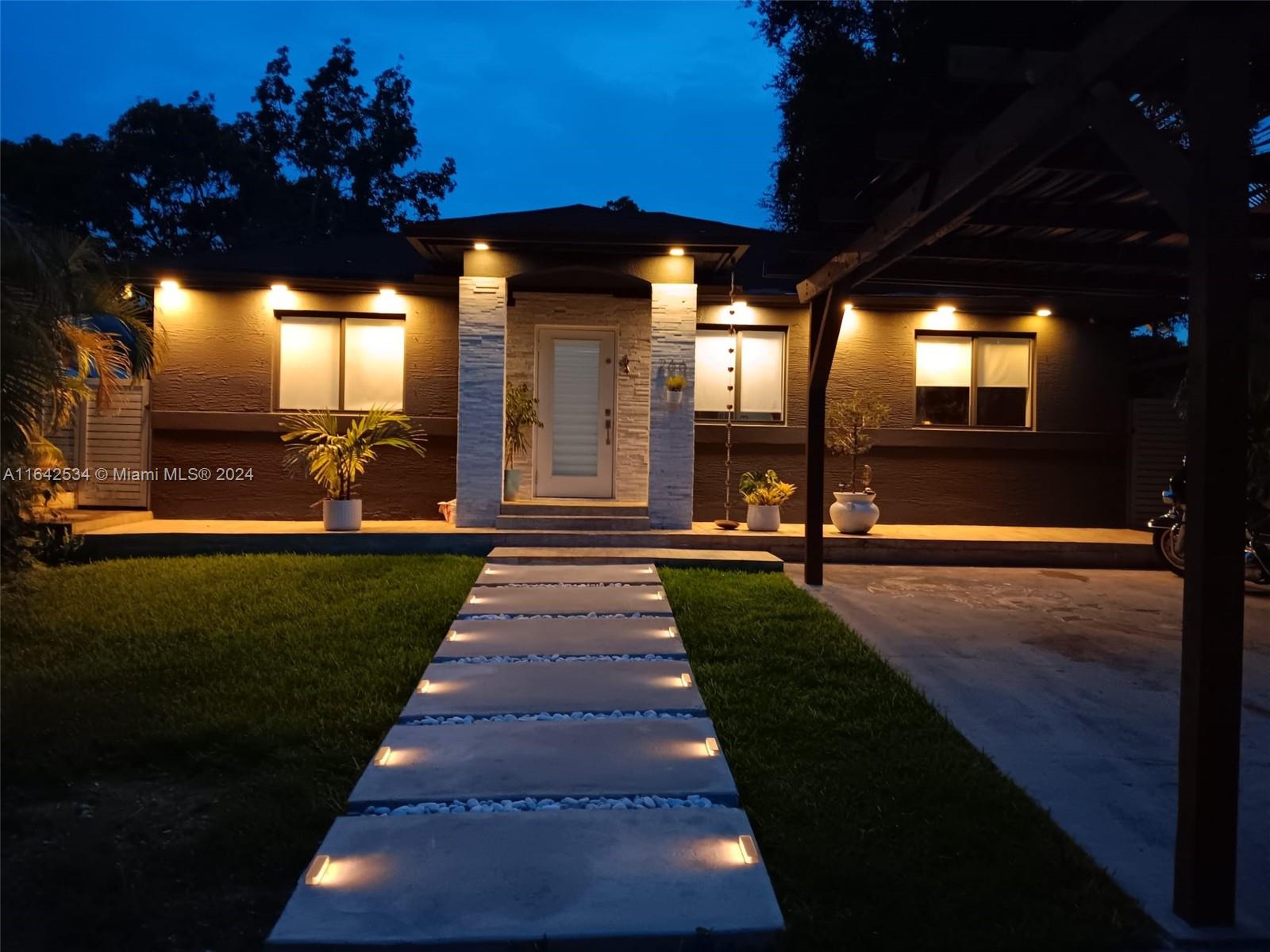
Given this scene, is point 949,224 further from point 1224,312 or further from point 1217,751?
point 1217,751

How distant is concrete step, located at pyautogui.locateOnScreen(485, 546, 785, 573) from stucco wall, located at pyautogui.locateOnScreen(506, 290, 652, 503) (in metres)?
2.27

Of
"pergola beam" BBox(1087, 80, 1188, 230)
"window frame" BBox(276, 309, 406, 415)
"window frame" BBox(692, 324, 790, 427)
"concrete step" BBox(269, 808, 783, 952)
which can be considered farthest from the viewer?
"window frame" BBox(692, 324, 790, 427)

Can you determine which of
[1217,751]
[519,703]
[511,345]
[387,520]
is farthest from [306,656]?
[511,345]

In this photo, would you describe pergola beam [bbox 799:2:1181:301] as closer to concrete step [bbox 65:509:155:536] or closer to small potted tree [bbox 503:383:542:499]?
small potted tree [bbox 503:383:542:499]

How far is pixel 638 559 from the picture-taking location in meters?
8.86

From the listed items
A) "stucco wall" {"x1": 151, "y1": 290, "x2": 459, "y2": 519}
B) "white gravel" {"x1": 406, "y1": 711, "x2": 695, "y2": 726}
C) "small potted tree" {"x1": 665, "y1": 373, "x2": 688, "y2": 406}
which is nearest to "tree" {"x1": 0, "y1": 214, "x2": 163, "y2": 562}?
"stucco wall" {"x1": 151, "y1": 290, "x2": 459, "y2": 519}

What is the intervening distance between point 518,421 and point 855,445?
3776 millimetres

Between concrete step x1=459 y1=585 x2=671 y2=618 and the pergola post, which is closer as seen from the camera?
the pergola post

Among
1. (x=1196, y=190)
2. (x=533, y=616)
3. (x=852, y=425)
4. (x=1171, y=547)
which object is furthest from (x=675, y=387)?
(x=1196, y=190)

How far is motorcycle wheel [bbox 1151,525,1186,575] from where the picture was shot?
30.1 feet

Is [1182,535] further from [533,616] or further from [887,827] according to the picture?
[887,827]

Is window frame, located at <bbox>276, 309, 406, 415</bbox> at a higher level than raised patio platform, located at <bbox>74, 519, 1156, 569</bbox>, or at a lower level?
higher

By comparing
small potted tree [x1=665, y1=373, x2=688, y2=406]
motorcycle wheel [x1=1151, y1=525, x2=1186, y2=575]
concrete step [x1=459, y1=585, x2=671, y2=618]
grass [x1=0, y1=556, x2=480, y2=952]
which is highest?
small potted tree [x1=665, y1=373, x2=688, y2=406]

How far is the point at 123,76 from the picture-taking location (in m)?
114
